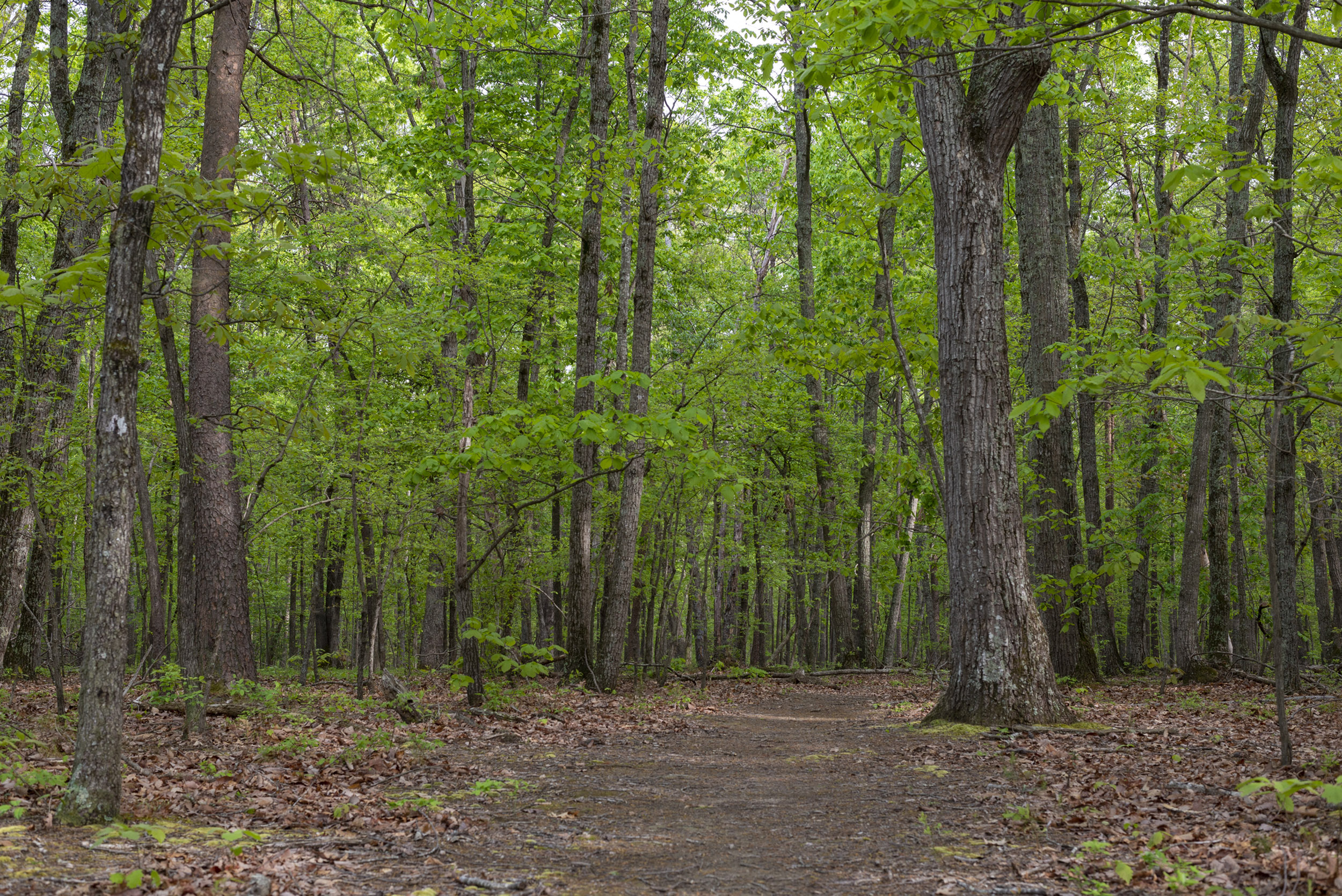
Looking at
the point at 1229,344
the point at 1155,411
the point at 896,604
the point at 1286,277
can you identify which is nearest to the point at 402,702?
the point at 1286,277

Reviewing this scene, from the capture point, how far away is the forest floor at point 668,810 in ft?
11.5

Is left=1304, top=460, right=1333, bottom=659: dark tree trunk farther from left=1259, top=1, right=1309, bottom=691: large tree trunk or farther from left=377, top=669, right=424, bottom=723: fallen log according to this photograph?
left=377, top=669, right=424, bottom=723: fallen log

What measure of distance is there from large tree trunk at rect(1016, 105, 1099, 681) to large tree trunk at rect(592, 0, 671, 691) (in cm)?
491

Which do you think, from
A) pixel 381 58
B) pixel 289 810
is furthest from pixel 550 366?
pixel 289 810

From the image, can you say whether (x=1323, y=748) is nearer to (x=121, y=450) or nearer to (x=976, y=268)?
(x=976, y=268)

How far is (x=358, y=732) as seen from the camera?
7.66 meters

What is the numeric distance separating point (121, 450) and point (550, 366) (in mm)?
17269

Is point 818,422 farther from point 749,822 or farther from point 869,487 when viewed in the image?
point 749,822

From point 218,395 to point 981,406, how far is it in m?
7.42

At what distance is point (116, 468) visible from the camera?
3984 millimetres

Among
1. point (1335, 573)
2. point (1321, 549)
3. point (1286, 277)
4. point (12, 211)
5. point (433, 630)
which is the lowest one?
point (433, 630)

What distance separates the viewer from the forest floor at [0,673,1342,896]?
352 cm

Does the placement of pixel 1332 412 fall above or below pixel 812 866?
above

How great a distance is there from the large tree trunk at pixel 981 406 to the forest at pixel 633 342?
4 cm
